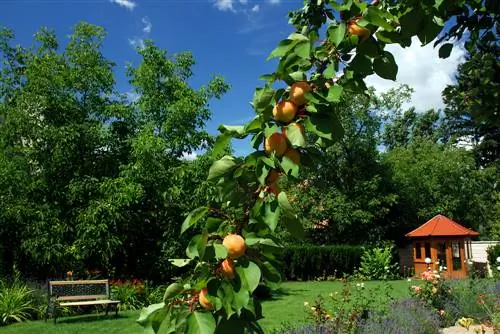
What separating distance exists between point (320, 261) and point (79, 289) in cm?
1137

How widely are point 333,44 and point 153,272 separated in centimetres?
1207

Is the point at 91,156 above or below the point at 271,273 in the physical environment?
above

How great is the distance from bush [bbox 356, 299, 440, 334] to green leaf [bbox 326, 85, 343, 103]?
16.7 feet

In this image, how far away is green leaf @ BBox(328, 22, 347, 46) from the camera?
105cm

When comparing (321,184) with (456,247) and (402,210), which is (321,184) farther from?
(402,210)

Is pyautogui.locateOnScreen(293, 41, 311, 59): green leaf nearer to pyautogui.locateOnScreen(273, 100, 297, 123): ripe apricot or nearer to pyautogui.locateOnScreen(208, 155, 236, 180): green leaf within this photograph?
pyautogui.locateOnScreen(273, 100, 297, 123): ripe apricot

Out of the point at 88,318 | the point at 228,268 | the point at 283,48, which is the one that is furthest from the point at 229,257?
the point at 88,318

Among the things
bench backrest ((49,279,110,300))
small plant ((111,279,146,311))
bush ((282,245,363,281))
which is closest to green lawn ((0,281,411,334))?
bench backrest ((49,279,110,300))

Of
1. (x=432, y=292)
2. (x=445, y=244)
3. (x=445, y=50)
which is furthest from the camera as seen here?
(x=445, y=244)

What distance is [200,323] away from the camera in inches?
36.0

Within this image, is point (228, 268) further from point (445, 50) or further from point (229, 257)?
point (445, 50)

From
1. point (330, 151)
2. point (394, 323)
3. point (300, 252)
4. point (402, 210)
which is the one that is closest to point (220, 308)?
point (394, 323)

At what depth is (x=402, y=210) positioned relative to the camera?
81.0 ft

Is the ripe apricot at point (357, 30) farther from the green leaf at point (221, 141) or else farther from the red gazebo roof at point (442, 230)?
the red gazebo roof at point (442, 230)
